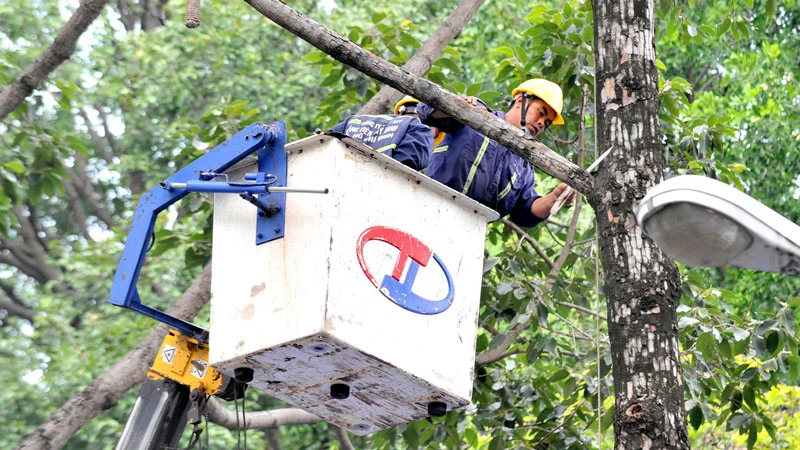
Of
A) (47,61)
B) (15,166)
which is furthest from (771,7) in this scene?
(15,166)

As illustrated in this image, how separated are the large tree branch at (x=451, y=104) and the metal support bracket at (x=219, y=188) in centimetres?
30

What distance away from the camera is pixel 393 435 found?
5551mm

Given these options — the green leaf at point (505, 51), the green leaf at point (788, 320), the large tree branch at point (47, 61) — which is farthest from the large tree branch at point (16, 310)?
the green leaf at point (788, 320)

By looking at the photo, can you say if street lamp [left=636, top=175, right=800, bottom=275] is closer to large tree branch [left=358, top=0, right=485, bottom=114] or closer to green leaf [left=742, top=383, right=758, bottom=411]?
green leaf [left=742, top=383, right=758, bottom=411]

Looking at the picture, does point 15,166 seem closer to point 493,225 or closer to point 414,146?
point 493,225

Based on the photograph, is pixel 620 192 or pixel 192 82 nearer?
pixel 620 192

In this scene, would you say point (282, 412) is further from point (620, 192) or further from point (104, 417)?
point (104, 417)

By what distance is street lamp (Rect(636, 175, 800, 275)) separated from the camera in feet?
8.64

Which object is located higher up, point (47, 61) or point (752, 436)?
point (47, 61)

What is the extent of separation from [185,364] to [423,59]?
2088mm

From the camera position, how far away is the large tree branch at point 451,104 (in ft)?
11.8

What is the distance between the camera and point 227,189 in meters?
3.71

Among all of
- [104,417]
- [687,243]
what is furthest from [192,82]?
[687,243]

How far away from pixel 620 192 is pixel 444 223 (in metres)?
0.61
